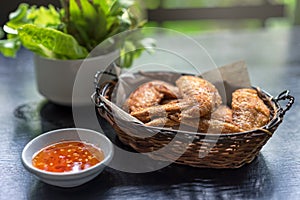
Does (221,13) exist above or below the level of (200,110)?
below

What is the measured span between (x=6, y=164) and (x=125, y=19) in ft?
1.67

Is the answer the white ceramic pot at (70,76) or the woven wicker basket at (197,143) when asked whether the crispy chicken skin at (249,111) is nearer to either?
the woven wicker basket at (197,143)

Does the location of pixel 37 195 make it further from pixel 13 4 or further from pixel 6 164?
pixel 13 4

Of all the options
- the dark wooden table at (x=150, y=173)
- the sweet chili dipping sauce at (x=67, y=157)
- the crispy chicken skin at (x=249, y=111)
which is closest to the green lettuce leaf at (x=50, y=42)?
the dark wooden table at (x=150, y=173)

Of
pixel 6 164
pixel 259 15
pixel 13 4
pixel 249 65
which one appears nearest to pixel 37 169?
pixel 6 164

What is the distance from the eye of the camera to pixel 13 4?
2.09 m

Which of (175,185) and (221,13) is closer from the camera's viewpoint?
(175,185)

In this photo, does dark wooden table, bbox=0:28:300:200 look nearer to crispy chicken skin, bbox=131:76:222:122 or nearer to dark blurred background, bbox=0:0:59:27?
crispy chicken skin, bbox=131:76:222:122

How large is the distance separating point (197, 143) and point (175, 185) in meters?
0.10

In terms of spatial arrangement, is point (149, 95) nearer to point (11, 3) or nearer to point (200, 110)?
point (200, 110)

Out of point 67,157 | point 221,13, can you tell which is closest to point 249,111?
point 67,157

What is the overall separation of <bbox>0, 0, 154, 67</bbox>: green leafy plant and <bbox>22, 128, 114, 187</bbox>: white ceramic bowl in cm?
25

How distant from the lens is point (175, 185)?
0.92 metres

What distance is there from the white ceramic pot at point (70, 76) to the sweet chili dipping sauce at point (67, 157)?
0.23 m
